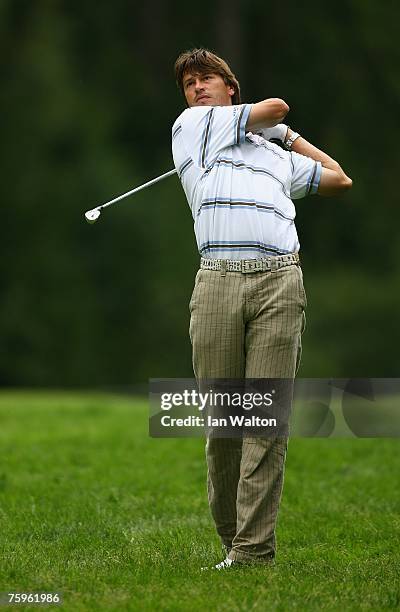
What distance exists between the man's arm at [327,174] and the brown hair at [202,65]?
31 cm

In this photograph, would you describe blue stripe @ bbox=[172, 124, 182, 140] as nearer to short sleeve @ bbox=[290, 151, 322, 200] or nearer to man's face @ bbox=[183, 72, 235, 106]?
man's face @ bbox=[183, 72, 235, 106]

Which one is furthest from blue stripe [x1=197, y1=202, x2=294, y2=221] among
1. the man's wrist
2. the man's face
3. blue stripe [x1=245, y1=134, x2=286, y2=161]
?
the man's face

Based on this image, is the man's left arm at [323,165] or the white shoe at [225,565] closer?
the white shoe at [225,565]

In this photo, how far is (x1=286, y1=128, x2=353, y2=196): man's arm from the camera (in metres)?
4.88

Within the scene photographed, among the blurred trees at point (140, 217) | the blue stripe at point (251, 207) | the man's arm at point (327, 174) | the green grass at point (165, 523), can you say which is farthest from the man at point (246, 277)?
the blurred trees at point (140, 217)

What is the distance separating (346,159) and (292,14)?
168 inches

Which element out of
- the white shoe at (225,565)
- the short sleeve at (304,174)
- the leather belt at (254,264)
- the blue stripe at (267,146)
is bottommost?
the white shoe at (225,565)

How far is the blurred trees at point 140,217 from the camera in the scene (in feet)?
81.1

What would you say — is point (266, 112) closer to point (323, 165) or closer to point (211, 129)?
point (211, 129)

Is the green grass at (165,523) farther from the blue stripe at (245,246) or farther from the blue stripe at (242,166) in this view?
the blue stripe at (242,166)

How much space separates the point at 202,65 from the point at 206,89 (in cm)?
9

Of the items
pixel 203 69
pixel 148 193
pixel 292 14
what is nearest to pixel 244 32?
pixel 292 14

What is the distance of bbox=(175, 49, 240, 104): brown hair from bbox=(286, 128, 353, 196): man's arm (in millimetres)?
307

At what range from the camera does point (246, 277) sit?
4.71 metres
